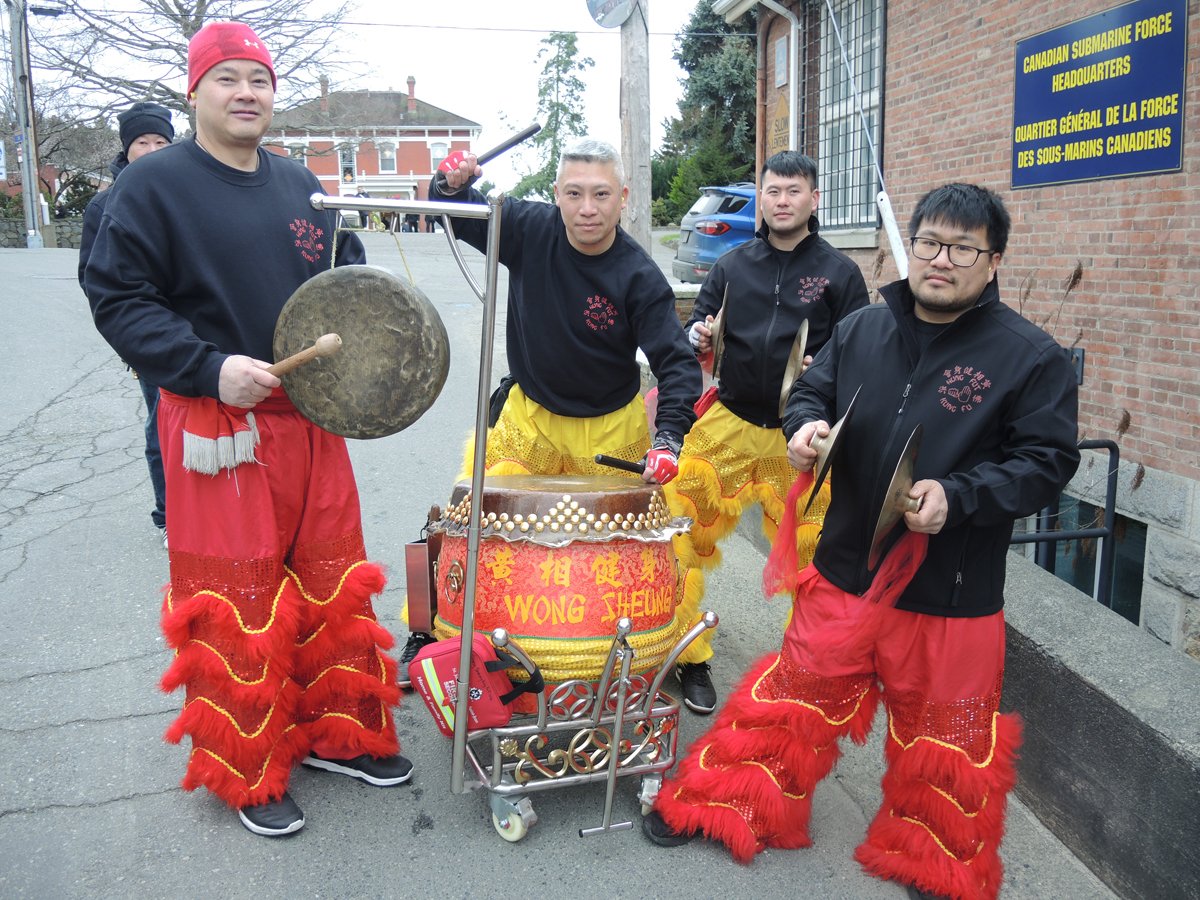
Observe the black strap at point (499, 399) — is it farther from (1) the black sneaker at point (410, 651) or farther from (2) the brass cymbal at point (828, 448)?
(2) the brass cymbal at point (828, 448)

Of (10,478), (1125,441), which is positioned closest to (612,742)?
(1125,441)

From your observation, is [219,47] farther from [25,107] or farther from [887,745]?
[25,107]

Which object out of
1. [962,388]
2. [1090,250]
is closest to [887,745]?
[962,388]

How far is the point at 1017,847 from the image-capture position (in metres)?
2.57

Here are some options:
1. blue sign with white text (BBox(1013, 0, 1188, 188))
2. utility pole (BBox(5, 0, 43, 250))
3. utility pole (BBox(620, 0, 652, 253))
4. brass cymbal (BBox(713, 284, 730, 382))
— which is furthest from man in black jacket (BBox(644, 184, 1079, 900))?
utility pole (BBox(5, 0, 43, 250))

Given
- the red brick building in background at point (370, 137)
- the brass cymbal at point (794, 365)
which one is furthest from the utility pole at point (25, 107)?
the brass cymbal at point (794, 365)

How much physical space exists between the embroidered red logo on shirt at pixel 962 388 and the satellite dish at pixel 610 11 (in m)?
5.28

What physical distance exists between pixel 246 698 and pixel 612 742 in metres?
1.04

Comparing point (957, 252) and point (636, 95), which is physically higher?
point (636, 95)

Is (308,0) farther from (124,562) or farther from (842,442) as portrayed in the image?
(842,442)

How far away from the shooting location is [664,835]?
250cm

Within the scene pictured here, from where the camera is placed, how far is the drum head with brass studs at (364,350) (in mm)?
2250

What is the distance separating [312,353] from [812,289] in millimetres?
1947

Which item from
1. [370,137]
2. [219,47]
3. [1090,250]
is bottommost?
[1090,250]
